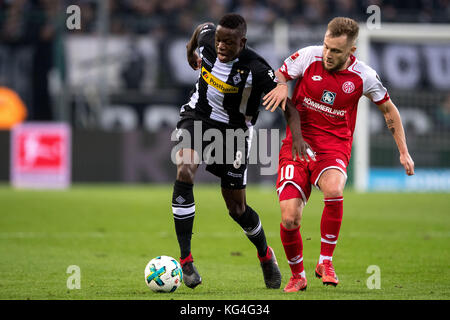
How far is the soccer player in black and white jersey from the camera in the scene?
6016 mm

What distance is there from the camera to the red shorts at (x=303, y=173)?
6121mm

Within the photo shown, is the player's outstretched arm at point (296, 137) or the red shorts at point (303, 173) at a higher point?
the player's outstretched arm at point (296, 137)

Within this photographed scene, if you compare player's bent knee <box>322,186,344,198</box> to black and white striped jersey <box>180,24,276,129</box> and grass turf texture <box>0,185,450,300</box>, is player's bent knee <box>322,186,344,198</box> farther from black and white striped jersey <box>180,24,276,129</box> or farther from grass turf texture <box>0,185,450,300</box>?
black and white striped jersey <box>180,24,276,129</box>

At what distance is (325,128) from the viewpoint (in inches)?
247

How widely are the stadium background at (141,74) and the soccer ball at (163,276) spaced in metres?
12.8

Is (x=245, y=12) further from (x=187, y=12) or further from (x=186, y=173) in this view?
(x=186, y=173)

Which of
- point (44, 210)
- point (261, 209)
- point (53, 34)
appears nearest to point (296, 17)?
point (53, 34)

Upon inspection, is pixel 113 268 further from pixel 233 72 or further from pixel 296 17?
pixel 296 17

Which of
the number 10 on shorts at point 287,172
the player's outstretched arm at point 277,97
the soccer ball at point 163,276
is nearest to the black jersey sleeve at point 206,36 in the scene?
the player's outstretched arm at point 277,97

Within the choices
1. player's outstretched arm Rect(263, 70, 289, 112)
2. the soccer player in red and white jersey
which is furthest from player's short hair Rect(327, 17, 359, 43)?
player's outstretched arm Rect(263, 70, 289, 112)

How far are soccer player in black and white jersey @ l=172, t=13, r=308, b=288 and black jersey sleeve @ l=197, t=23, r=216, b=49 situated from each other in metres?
0.01

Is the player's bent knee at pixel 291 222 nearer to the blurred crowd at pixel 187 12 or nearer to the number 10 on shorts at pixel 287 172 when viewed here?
the number 10 on shorts at pixel 287 172

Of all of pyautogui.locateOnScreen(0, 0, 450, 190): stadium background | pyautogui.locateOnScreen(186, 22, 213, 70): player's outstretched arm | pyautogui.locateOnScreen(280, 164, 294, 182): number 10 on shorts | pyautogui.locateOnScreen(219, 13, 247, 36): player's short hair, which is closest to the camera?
pyautogui.locateOnScreen(219, 13, 247, 36): player's short hair

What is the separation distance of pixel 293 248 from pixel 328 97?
3.90 ft
